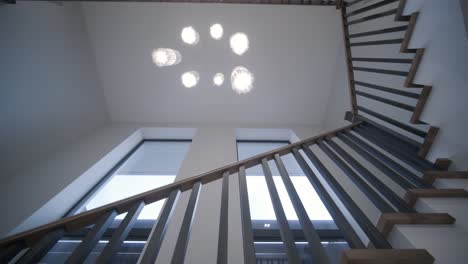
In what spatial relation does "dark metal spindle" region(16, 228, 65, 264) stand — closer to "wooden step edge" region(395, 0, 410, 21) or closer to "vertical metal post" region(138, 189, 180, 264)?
"vertical metal post" region(138, 189, 180, 264)

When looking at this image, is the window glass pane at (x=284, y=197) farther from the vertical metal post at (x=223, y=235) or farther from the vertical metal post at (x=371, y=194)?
the vertical metal post at (x=223, y=235)

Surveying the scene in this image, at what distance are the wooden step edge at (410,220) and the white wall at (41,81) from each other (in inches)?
134

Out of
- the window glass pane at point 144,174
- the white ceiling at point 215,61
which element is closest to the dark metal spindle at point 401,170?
the window glass pane at point 144,174

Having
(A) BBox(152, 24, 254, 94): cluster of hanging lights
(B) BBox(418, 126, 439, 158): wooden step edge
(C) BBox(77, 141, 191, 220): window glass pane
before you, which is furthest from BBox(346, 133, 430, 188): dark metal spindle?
(A) BBox(152, 24, 254, 94): cluster of hanging lights

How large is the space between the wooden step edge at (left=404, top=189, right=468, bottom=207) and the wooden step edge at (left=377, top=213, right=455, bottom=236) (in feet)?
0.50

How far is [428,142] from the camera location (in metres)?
1.37

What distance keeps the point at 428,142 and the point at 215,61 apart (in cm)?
308

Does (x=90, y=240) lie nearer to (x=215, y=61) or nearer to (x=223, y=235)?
(x=223, y=235)

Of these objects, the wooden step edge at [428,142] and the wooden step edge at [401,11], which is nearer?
the wooden step edge at [428,142]

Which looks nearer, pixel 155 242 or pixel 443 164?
pixel 155 242

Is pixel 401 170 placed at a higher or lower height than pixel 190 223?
higher

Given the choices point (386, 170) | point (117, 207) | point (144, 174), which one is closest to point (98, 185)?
point (144, 174)

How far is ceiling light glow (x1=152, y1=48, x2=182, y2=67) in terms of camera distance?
11.4 feet

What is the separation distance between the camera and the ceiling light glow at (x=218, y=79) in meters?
3.67
